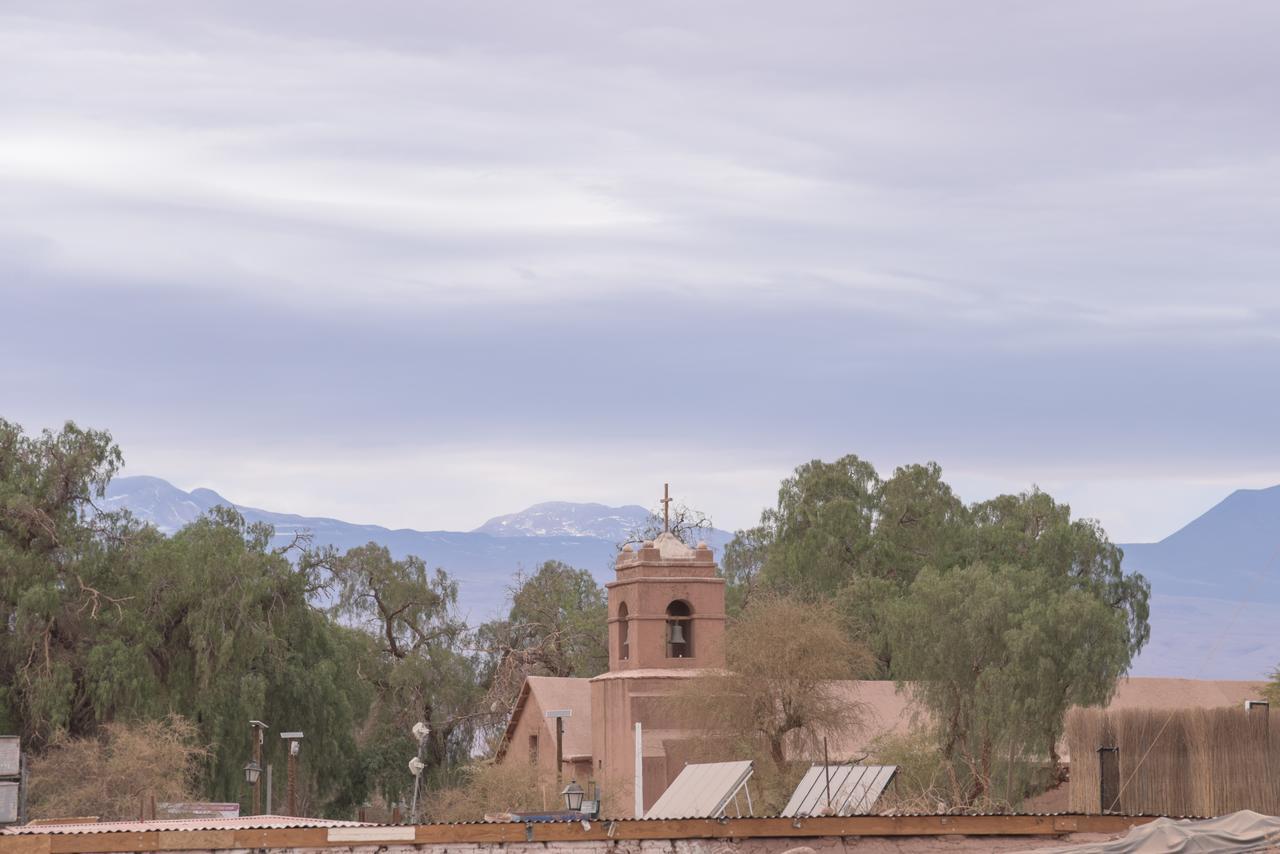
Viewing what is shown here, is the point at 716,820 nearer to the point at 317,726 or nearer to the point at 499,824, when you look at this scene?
the point at 499,824

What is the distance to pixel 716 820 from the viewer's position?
23172 millimetres

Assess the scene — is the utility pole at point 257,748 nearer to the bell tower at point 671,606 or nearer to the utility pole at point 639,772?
the utility pole at point 639,772

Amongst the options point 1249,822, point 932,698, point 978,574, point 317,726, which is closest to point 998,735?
point 932,698

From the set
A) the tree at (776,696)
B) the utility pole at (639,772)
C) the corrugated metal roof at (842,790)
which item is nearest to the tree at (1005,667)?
the tree at (776,696)

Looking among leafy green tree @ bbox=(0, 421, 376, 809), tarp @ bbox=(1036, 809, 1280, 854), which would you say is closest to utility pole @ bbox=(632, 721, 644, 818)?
leafy green tree @ bbox=(0, 421, 376, 809)

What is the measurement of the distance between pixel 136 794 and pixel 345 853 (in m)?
27.4

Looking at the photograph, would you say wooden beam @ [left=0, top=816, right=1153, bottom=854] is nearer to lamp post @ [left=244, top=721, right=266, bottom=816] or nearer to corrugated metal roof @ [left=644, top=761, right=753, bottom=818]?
corrugated metal roof @ [left=644, top=761, right=753, bottom=818]

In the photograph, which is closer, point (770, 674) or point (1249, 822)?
point (1249, 822)

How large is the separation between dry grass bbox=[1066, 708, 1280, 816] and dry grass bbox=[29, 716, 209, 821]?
83.6 ft

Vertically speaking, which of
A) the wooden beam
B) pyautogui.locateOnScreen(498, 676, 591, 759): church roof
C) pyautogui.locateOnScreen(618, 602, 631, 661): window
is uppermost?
pyautogui.locateOnScreen(618, 602, 631, 661): window

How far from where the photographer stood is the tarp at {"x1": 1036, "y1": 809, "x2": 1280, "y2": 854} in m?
21.6

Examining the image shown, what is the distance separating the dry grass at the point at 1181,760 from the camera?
2573 cm

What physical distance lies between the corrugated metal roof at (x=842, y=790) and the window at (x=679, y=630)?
21.5 m

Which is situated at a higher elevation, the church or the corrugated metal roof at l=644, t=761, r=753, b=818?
the church
